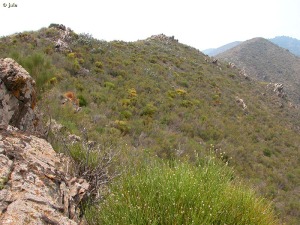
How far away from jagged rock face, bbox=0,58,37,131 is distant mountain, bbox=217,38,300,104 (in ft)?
173

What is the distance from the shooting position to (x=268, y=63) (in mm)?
68438

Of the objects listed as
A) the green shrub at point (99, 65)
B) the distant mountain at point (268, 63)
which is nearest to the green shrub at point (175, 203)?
the green shrub at point (99, 65)

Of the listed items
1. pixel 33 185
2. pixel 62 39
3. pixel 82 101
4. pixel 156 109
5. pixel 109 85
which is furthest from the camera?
pixel 62 39

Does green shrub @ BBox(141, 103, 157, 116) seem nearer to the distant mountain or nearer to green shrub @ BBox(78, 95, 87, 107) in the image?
green shrub @ BBox(78, 95, 87, 107)

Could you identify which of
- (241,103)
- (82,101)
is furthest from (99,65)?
(241,103)

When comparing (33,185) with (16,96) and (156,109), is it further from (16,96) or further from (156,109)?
(156,109)

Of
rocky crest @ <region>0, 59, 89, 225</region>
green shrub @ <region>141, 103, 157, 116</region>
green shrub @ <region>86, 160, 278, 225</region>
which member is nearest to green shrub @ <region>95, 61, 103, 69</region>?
green shrub @ <region>141, 103, 157, 116</region>

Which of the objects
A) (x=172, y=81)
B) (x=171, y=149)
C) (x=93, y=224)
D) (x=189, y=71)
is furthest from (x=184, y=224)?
(x=189, y=71)

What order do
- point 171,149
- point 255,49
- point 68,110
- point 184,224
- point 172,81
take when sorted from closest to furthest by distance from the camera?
1. point 184,224
2. point 68,110
3. point 171,149
4. point 172,81
5. point 255,49

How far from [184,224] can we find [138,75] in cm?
1856

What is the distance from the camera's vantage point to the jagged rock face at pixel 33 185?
2619 mm

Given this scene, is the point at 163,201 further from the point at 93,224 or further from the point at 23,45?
the point at 23,45

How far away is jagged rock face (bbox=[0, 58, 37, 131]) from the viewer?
17.5 feet

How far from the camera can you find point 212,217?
121 inches
